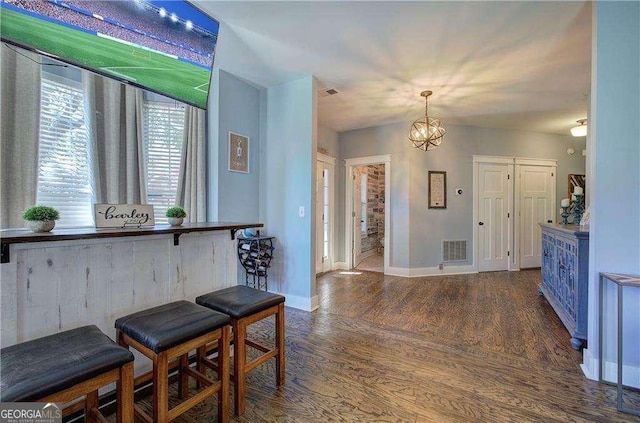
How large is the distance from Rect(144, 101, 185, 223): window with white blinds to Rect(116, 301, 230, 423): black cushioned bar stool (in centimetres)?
151

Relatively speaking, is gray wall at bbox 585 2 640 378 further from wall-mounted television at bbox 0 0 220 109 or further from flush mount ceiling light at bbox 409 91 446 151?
wall-mounted television at bbox 0 0 220 109

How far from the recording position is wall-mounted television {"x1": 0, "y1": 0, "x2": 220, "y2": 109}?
1.51m

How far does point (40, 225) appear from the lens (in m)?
1.18

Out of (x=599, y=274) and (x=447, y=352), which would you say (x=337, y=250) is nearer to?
(x=447, y=352)

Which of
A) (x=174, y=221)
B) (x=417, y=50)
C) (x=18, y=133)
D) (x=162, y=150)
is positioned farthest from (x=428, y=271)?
(x=18, y=133)

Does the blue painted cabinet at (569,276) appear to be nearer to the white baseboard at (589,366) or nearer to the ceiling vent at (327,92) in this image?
the white baseboard at (589,366)

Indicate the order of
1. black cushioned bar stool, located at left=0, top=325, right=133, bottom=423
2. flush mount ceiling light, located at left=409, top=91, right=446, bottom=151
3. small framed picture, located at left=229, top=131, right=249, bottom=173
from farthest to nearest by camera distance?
flush mount ceiling light, located at left=409, top=91, right=446, bottom=151 → small framed picture, located at left=229, top=131, right=249, bottom=173 → black cushioned bar stool, located at left=0, top=325, right=133, bottom=423

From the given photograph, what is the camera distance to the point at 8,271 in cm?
115

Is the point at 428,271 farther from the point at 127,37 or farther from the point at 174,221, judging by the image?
the point at 127,37

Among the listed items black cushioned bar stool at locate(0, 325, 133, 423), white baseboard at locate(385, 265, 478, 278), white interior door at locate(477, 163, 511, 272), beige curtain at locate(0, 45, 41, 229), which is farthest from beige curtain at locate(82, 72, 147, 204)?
white interior door at locate(477, 163, 511, 272)

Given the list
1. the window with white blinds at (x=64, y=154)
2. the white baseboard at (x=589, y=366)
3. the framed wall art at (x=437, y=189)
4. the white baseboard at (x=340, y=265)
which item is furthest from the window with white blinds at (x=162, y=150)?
the framed wall art at (x=437, y=189)

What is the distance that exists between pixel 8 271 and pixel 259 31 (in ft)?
7.62

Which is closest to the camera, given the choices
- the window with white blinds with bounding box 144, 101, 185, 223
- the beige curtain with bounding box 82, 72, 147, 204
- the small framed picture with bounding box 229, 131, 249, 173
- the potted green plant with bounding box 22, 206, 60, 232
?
the potted green plant with bounding box 22, 206, 60, 232

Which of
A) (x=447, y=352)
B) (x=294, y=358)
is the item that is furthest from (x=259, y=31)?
(x=447, y=352)
